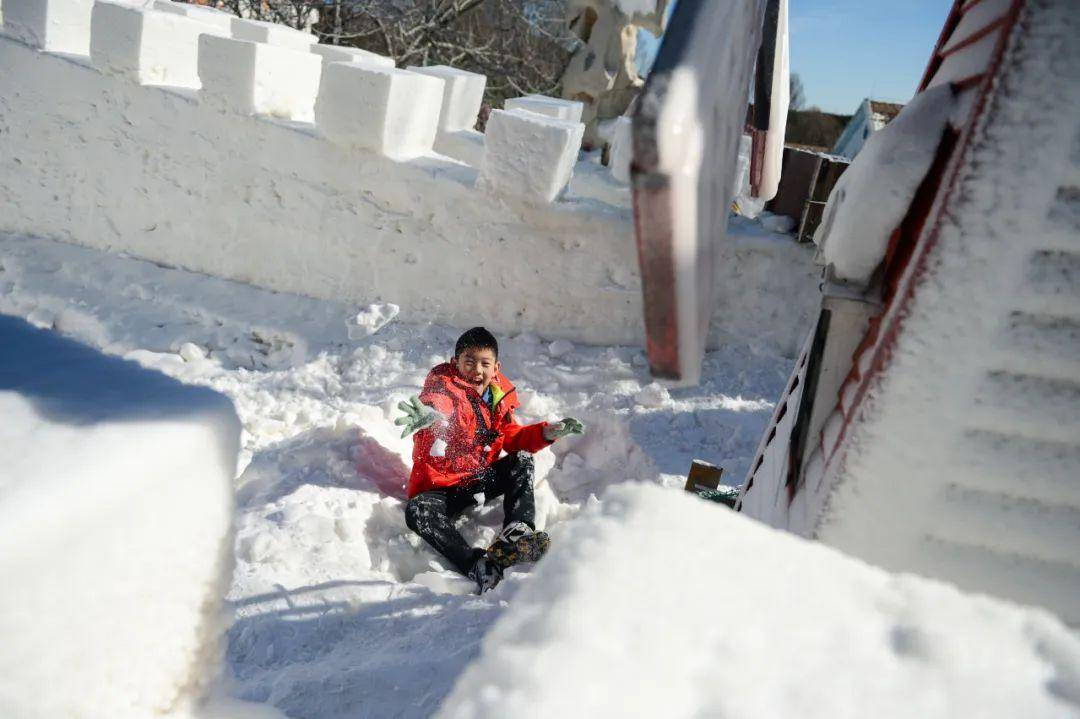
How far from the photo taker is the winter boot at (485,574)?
2938 millimetres

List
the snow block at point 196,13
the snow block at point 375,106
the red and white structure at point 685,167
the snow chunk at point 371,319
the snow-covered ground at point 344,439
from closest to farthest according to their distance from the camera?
the red and white structure at point 685,167, the snow-covered ground at point 344,439, the snow block at point 375,106, the snow chunk at point 371,319, the snow block at point 196,13

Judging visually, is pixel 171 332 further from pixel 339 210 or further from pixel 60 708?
pixel 60 708

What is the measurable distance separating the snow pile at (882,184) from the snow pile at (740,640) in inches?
36.8

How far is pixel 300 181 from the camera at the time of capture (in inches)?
182

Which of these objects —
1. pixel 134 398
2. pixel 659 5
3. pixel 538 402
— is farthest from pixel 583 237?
pixel 659 5

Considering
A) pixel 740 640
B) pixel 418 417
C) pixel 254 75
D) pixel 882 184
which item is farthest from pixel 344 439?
pixel 740 640

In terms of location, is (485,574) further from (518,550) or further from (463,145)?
(463,145)

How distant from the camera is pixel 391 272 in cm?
462

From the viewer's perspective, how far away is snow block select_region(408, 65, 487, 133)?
17.7ft

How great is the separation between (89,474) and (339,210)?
366 centimetres

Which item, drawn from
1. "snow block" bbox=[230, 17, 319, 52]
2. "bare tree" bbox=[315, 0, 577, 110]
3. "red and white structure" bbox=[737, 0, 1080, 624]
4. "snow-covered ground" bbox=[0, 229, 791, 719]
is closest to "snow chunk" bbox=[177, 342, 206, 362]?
"snow-covered ground" bbox=[0, 229, 791, 719]

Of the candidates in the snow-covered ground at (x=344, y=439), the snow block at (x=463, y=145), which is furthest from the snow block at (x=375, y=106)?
the snow-covered ground at (x=344, y=439)

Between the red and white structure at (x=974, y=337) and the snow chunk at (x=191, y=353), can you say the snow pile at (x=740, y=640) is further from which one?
the snow chunk at (x=191, y=353)

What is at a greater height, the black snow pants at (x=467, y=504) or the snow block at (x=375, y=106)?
the snow block at (x=375, y=106)
